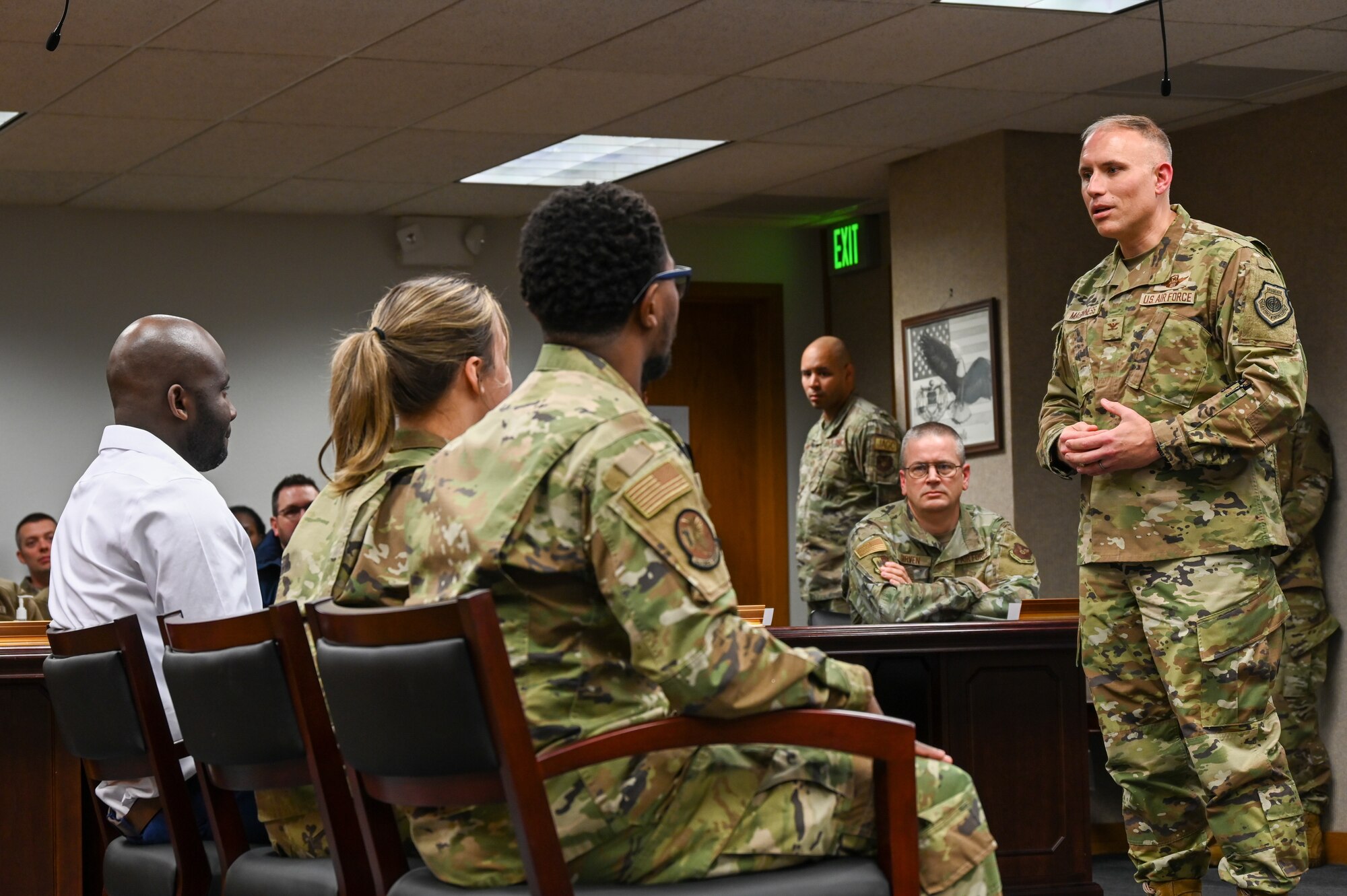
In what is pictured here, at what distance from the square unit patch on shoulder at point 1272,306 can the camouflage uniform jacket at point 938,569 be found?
1234 mm

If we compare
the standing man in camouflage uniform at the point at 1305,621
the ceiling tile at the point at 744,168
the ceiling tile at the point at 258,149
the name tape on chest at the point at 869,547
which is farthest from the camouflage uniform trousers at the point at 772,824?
the ceiling tile at the point at 744,168

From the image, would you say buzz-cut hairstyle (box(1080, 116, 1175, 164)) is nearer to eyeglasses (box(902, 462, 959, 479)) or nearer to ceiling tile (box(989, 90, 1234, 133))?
eyeglasses (box(902, 462, 959, 479))

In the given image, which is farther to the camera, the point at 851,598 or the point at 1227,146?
the point at 1227,146

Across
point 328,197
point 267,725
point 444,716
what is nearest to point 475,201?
point 328,197

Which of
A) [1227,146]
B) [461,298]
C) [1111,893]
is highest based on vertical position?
[1227,146]

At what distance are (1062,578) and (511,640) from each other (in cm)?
510

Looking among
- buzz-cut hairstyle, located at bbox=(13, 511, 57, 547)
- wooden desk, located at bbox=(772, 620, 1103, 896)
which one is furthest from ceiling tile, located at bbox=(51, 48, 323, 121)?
wooden desk, located at bbox=(772, 620, 1103, 896)

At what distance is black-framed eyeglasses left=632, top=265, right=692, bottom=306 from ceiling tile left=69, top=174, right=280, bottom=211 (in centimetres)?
564

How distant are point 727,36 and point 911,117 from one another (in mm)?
1363

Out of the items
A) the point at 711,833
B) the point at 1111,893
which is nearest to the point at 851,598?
the point at 1111,893

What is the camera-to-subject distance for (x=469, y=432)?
1.93m

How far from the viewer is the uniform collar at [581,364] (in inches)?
76.1

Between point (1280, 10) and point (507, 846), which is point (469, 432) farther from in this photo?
point (1280, 10)

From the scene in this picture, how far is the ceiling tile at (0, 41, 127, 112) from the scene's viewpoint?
522 cm
